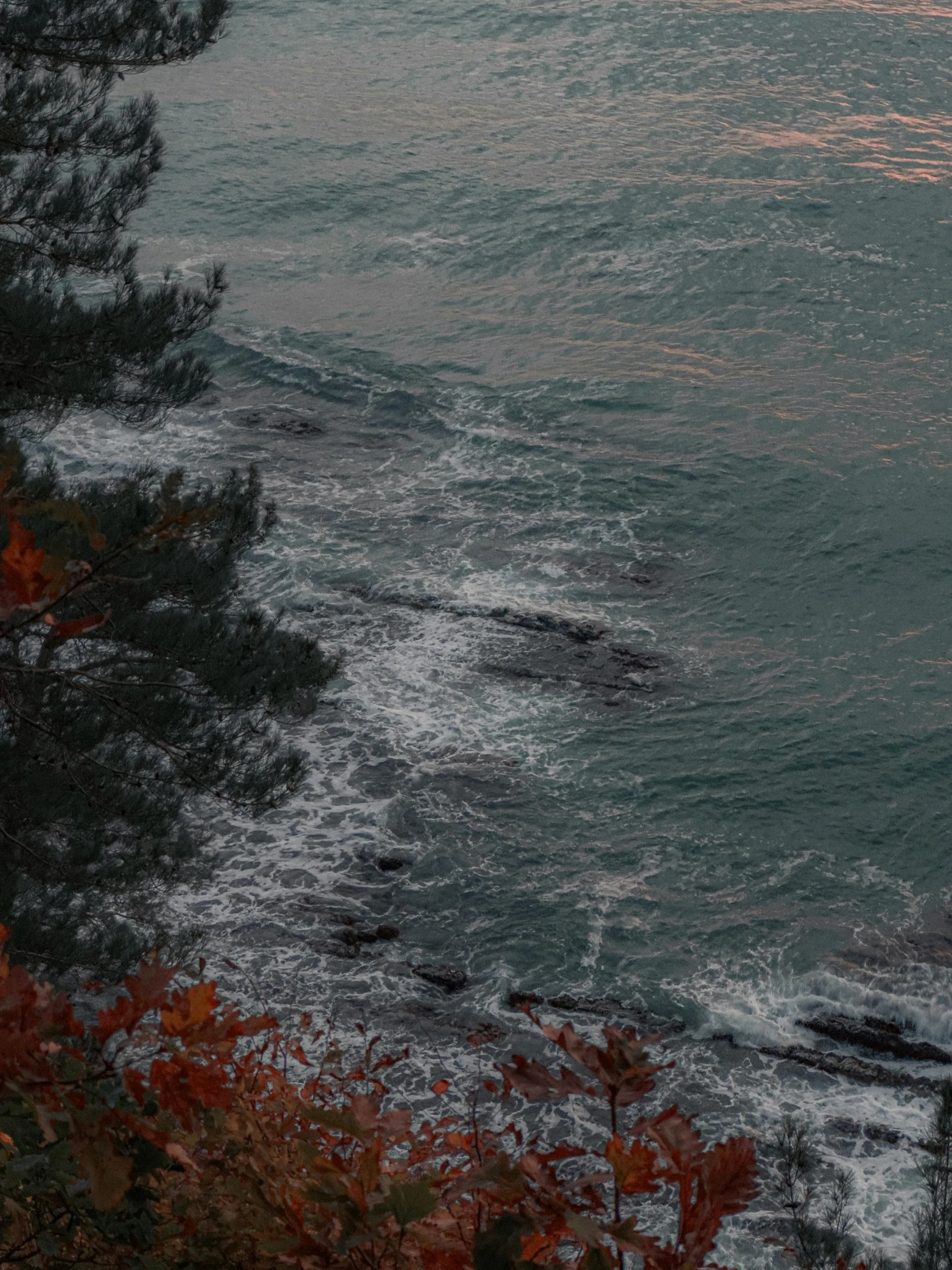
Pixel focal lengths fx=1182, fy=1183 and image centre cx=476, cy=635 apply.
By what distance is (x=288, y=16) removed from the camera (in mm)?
44750

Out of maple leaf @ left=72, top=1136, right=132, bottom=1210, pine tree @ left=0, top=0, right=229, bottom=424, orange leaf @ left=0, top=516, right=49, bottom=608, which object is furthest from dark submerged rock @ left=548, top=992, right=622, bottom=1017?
orange leaf @ left=0, top=516, right=49, bottom=608

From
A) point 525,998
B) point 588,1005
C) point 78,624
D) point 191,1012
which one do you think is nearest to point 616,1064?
point 191,1012

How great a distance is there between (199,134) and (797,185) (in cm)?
1825

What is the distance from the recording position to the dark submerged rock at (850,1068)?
9.91 m

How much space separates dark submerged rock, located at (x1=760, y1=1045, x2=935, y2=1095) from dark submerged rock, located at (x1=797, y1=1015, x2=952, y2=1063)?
172 millimetres

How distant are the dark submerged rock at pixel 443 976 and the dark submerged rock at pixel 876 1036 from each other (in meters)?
3.07

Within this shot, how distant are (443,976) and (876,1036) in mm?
3871

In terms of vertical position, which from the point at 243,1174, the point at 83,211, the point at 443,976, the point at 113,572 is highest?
the point at 83,211

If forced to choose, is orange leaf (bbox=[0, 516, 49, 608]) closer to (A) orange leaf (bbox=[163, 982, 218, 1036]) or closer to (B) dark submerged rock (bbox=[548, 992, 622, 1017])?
(A) orange leaf (bbox=[163, 982, 218, 1036])

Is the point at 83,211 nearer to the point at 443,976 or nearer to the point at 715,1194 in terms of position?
the point at 443,976

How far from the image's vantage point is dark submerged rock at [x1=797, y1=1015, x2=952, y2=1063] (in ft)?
33.3

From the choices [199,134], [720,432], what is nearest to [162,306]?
[720,432]

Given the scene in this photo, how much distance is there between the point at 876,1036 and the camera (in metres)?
10.3

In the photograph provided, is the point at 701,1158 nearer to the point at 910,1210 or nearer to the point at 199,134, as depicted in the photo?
the point at 910,1210
